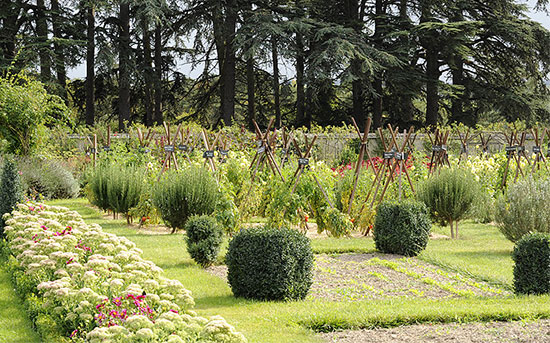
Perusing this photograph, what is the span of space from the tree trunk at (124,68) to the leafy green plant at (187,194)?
40.1ft

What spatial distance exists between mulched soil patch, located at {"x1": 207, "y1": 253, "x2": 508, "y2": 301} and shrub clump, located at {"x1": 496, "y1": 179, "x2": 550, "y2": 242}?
1572 millimetres

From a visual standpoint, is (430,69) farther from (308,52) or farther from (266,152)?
(266,152)

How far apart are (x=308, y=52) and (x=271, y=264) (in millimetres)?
18727

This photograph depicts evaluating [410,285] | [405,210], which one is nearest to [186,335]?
[410,285]

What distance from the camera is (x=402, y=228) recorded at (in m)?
8.20

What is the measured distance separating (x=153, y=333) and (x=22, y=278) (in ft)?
9.95

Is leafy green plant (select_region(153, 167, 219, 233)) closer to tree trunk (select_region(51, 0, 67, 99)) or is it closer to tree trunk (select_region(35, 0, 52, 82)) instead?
tree trunk (select_region(35, 0, 52, 82))

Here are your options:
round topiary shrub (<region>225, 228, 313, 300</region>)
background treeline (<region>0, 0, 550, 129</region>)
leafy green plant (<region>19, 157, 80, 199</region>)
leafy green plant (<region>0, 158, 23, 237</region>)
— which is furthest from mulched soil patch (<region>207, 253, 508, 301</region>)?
background treeline (<region>0, 0, 550, 129</region>)

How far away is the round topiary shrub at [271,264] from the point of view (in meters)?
5.82

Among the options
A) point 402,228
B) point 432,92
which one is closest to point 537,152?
point 402,228

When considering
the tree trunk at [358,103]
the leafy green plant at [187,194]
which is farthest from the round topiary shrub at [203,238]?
the tree trunk at [358,103]

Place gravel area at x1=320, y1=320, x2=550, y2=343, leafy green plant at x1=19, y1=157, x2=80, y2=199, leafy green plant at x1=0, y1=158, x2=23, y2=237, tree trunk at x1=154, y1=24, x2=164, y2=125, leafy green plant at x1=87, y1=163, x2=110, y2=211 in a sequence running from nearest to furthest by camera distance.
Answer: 1. gravel area at x1=320, y1=320, x2=550, y2=343
2. leafy green plant at x1=0, y1=158, x2=23, y2=237
3. leafy green plant at x1=87, y1=163, x2=110, y2=211
4. leafy green plant at x1=19, y1=157, x2=80, y2=199
5. tree trunk at x1=154, y1=24, x2=164, y2=125

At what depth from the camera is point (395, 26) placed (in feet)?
74.2

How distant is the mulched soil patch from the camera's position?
6.32 m
